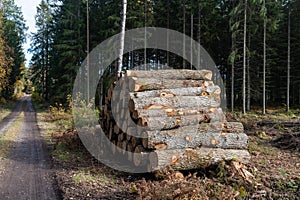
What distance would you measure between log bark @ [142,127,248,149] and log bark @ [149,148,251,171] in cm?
13

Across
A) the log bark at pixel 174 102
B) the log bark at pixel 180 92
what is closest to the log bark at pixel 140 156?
the log bark at pixel 174 102

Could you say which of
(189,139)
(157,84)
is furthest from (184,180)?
(157,84)

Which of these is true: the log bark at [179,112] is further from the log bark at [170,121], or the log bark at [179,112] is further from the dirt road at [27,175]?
the dirt road at [27,175]

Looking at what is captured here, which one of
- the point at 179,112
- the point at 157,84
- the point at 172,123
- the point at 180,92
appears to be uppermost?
the point at 157,84

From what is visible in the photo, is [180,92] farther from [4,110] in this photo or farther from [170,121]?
[4,110]

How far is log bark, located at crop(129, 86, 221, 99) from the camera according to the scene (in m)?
6.93

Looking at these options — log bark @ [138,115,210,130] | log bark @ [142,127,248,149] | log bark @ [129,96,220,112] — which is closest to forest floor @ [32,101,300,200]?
log bark @ [142,127,248,149]

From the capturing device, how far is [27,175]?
6.30m

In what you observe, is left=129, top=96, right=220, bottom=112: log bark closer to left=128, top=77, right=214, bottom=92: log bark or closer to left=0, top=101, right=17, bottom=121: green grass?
left=128, top=77, right=214, bottom=92: log bark

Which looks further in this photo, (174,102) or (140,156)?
(174,102)

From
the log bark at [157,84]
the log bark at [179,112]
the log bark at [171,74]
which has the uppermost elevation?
the log bark at [171,74]

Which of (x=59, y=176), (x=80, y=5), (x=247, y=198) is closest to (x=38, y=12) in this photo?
(x=80, y=5)

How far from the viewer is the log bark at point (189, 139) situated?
19.7ft

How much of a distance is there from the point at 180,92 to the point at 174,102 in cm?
53
